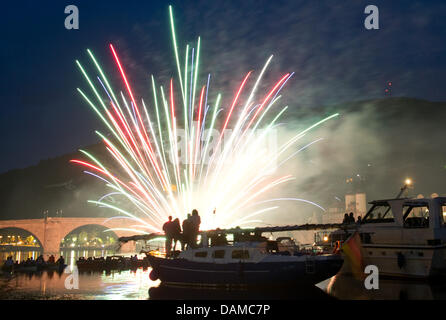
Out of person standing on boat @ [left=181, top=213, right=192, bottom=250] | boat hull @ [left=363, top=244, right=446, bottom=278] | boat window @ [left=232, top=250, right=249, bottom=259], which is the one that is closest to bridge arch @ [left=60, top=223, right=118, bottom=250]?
person standing on boat @ [left=181, top=213, right=192, bottom=250]

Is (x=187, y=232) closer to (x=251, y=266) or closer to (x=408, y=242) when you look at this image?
(x=251, y=266)

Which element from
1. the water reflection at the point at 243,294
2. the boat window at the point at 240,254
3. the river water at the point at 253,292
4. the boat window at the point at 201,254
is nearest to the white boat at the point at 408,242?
the river water at the point at 253,292

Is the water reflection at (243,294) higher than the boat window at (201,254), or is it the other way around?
the boat window at (201,254)

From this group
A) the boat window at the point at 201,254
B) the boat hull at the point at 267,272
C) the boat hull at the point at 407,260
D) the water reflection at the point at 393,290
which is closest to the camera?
the water reflection at the point at 393,290

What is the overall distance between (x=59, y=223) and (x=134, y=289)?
324 ft

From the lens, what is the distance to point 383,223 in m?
21.5

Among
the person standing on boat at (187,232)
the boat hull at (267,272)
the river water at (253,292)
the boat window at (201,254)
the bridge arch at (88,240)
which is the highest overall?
the person standing on boat at (187,232)

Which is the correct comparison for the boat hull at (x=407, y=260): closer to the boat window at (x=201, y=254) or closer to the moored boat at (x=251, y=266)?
the moored boat at (x=251, y=266)

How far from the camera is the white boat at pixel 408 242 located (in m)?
19.0

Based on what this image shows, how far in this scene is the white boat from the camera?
19.0m
